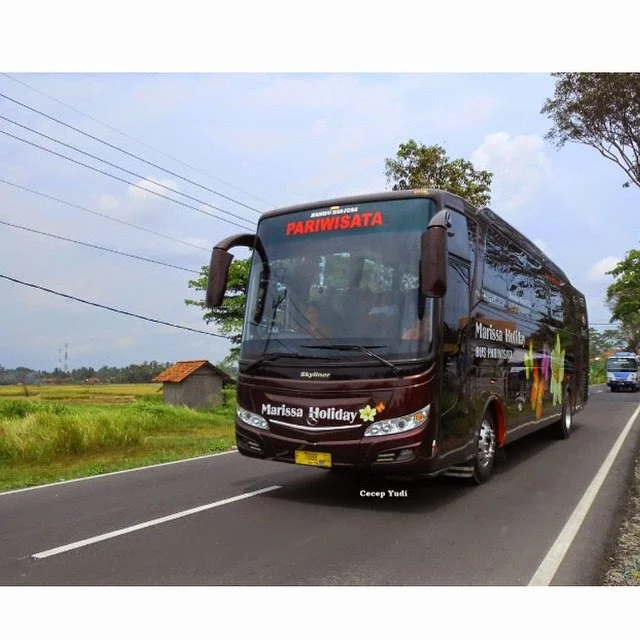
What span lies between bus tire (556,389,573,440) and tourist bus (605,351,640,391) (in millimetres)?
25085

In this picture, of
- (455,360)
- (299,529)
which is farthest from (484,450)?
(299,529)

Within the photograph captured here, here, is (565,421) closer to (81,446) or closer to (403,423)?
(403,423)

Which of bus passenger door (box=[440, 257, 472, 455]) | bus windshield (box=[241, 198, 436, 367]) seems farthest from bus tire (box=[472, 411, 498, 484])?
bus windshield (box=[241, 198, 436, 367])

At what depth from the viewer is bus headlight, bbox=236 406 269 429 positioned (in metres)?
6.54

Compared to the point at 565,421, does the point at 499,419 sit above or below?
above

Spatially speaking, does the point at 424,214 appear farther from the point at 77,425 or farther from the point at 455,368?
the point at 77,425

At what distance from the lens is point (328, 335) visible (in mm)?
6234

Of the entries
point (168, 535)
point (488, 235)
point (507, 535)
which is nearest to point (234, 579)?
point (168, 535)

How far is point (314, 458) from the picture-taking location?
6152 millimetres

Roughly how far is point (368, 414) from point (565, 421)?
793cm

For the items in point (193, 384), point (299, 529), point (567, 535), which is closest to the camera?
point (567, 535)

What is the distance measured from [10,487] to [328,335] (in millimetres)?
5382

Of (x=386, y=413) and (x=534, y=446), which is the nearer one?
(x=386, y=413)

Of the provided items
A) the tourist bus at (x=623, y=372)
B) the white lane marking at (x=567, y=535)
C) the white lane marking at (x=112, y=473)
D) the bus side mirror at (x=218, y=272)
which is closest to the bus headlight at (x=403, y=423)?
the white lane marking at (x=567, y=535)
